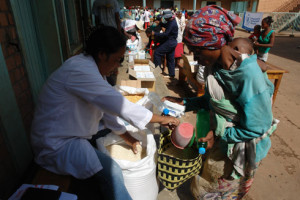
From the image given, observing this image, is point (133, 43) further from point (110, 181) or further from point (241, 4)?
point (241, 4)

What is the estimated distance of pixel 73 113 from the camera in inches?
55.3

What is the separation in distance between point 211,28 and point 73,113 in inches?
42.2

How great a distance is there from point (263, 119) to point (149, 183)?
104 centimetres

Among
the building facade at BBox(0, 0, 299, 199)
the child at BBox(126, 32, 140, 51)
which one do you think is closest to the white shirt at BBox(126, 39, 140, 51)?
the child at BBox(126, 32, 140, 51)

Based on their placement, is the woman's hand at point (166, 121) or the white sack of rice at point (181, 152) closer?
the woman's hand at point (166, 121)

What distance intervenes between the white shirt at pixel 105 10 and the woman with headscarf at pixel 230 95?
13.3 ft

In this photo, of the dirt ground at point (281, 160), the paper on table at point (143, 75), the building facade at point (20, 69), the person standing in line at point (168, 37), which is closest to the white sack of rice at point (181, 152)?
the dirt ground at point (281, 160)

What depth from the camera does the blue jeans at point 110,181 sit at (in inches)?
60.4

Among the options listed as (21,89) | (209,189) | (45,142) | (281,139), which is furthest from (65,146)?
(281,139)

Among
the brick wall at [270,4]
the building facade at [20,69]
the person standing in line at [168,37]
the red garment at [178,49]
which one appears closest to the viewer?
the building facade at [20,69]

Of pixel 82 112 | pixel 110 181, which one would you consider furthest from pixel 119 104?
pixel 110 181

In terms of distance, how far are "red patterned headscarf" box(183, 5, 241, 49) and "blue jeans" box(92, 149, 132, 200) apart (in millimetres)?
1068

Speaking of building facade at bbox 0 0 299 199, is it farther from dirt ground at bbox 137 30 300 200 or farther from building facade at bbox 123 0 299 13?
building facade at bbox 123 0 299 13

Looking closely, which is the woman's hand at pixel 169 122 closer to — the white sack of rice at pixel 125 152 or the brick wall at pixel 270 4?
the white sack of rice at pixel 125 152
